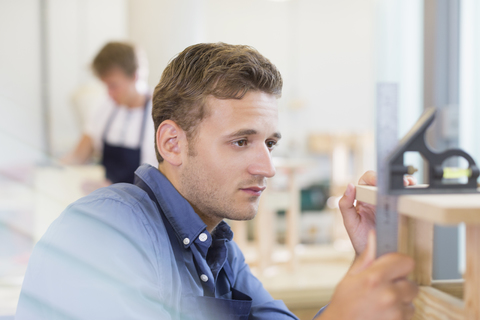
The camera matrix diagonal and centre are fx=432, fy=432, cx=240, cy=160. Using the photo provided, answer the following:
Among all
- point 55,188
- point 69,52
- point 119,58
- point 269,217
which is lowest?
point 269,217

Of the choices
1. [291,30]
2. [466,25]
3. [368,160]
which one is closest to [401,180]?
[466,25]

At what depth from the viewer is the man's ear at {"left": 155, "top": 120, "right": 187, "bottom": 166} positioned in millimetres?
1050

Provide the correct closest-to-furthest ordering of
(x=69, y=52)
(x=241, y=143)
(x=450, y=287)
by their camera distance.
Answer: (x=450, y=287) → (x=241, y=143) → (x=69, y=52)

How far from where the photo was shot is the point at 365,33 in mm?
5215

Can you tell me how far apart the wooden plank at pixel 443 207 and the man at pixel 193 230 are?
7cm

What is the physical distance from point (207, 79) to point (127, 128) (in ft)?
4.20

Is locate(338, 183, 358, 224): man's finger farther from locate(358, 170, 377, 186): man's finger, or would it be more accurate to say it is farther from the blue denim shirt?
the blue denim shirt

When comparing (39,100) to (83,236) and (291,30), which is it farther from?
(83,236)

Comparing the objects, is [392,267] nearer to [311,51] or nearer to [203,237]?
[203,237]

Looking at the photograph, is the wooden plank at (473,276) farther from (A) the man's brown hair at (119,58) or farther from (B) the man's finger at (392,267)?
(A) the man's brown hair at (119,58)

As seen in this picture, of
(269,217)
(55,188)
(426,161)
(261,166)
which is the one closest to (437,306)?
(426,161)

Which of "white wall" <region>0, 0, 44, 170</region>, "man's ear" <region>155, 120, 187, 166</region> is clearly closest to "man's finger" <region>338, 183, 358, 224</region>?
"man's ear" <region>155, 120, 187, 166</region>

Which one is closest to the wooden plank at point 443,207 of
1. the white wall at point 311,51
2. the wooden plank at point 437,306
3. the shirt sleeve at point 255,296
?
the wooden plank at point 437,306

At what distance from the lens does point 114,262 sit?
731 millimetres
